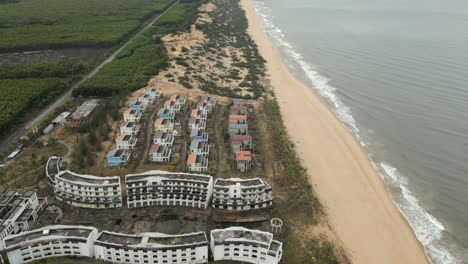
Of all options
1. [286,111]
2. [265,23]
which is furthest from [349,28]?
[286,111]

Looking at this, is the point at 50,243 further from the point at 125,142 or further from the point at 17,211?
the point at 125,142

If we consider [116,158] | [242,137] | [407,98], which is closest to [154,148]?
[116,158]

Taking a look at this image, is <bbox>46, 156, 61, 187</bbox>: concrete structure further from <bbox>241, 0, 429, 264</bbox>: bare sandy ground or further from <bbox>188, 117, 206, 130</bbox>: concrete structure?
<bbox>241, 0, 429, 264</bbox>: bare sandy ground

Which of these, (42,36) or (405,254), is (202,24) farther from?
(405,254)

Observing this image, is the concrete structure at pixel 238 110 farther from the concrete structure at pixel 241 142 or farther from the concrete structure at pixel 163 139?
the concrete structure at pixel 163 139

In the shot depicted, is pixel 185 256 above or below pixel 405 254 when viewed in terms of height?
above

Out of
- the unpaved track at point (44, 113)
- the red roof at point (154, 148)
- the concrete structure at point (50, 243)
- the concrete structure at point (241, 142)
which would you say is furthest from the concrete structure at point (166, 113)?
the concrete structure at point (50, 243)

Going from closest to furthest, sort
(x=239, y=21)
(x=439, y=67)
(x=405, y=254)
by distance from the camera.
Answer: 1. (x=405, y=254)
2. (x=439, y=67)
3. (x=239, y=21)
